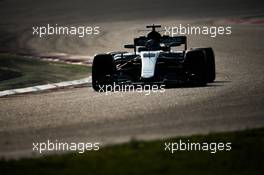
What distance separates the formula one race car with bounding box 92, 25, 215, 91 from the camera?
13367 millimetres

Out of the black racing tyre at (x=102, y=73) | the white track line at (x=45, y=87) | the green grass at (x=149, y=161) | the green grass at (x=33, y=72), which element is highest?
the green grass at (x=149, y=161)

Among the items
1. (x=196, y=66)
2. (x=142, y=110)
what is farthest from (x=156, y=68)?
(x=142, y=110)

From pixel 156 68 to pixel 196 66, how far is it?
0.68 metres

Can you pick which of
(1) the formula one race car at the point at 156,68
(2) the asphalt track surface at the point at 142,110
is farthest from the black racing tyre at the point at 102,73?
(2) the asphalt track surface at the point at 142,110

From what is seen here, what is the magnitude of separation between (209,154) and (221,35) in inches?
643

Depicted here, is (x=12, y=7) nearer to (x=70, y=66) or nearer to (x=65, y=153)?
(x=70, y=66)

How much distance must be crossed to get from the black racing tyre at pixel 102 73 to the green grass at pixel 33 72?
2314mm

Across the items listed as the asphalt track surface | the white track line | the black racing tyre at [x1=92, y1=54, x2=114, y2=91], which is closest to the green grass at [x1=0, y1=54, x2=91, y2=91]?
the white track line

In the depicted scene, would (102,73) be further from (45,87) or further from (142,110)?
(142,110)

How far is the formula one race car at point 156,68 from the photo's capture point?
13.4 m

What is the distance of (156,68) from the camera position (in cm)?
1344

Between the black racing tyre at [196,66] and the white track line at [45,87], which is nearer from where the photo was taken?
the black racing tyre at [196,66]

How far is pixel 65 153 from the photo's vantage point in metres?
8.55

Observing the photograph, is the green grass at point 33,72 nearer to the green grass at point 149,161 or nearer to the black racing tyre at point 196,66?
the black racing tyre at point 196,66
